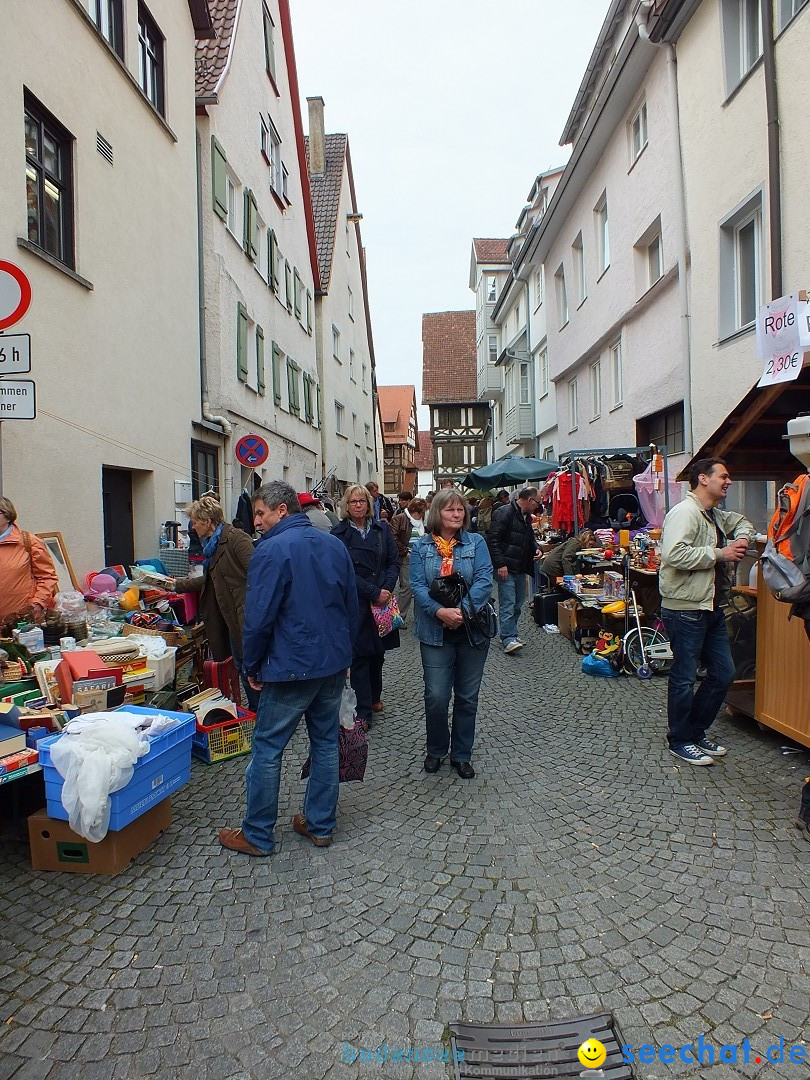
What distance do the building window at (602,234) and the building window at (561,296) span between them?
3438mm

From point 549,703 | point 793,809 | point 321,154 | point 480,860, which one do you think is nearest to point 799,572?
point 793,809

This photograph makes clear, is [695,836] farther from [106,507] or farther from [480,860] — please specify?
[106,507]

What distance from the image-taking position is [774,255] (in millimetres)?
7043

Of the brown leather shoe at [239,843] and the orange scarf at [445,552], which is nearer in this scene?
the brown leather shoe at [239,843]

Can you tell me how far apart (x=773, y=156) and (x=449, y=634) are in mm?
6593

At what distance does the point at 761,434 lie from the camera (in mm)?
5410

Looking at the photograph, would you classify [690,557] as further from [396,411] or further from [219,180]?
[396,411]

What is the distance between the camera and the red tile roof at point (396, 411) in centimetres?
5628

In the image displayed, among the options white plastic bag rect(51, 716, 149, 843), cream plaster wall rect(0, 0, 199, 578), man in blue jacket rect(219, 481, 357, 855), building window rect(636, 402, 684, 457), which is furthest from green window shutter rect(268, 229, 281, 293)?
white plastic bag rect(51, 716, 149, 843)

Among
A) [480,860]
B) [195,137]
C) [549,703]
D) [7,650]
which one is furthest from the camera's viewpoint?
[195,137]

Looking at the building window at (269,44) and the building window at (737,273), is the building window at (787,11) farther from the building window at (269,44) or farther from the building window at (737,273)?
the building window at (269,44)

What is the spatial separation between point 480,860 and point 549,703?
275cm

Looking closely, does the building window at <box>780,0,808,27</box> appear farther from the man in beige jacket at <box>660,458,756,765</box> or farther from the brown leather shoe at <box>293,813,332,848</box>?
the brown leather shoe at <box>293,813,332,848</box>

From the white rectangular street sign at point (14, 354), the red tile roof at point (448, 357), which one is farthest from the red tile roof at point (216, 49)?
the red tile roof at point (448, 357)
